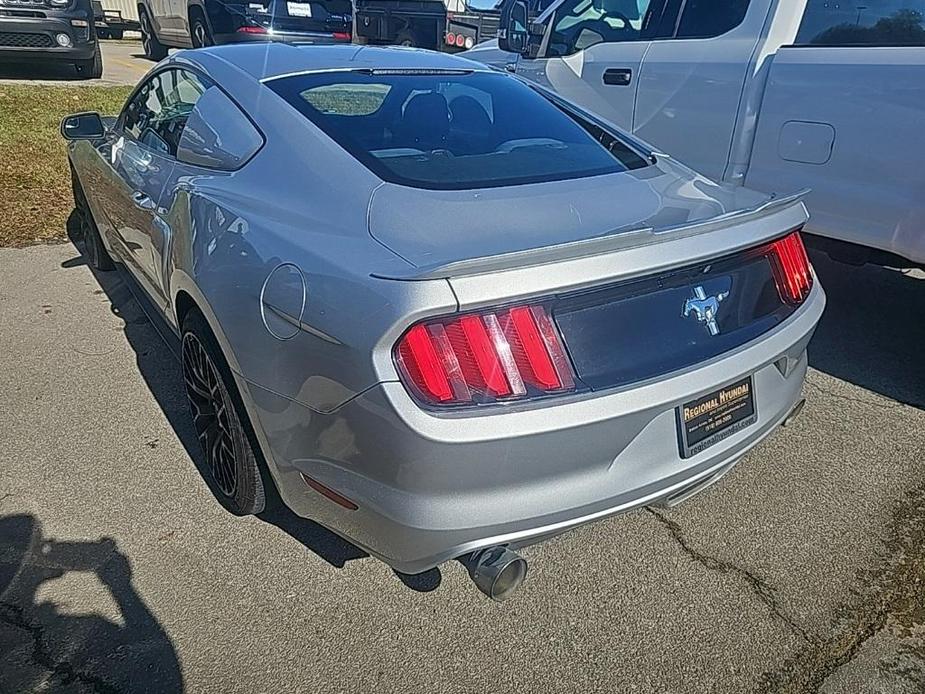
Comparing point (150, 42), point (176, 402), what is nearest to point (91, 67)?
point (150, 42)

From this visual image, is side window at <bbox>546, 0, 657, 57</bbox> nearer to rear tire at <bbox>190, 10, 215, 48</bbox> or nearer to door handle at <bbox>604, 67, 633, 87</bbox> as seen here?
door handle at <bbox>604, 67, 633, 87</bbox>

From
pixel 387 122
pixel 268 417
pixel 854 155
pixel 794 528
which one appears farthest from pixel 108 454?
pixel 854 155

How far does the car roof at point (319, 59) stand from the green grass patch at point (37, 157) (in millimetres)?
3026

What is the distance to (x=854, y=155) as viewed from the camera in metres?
3.49

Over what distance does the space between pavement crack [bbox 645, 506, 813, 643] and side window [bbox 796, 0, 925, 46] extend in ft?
8.20

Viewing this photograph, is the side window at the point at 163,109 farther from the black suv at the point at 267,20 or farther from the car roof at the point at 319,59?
the black suv at the point at 267,20

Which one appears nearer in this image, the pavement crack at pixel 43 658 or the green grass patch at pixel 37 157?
the pavement crack at pixel 43 658

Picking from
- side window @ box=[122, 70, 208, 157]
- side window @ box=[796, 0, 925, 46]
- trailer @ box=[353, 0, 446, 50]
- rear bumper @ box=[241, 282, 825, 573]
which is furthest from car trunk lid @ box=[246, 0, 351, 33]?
rear bumper @ box=[241, 282, 825, 573]

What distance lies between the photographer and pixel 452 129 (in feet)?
8.77

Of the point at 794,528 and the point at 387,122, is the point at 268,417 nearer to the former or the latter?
the point at 387,122

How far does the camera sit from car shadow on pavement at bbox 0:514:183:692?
200cm

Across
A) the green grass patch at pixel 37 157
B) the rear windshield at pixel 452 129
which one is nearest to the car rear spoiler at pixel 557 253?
the rear windshield at pixel 452 129

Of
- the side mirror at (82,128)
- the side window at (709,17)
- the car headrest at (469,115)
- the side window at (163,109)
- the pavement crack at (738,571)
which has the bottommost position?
the pavement crack at (738,571)

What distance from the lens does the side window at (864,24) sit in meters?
3.40
